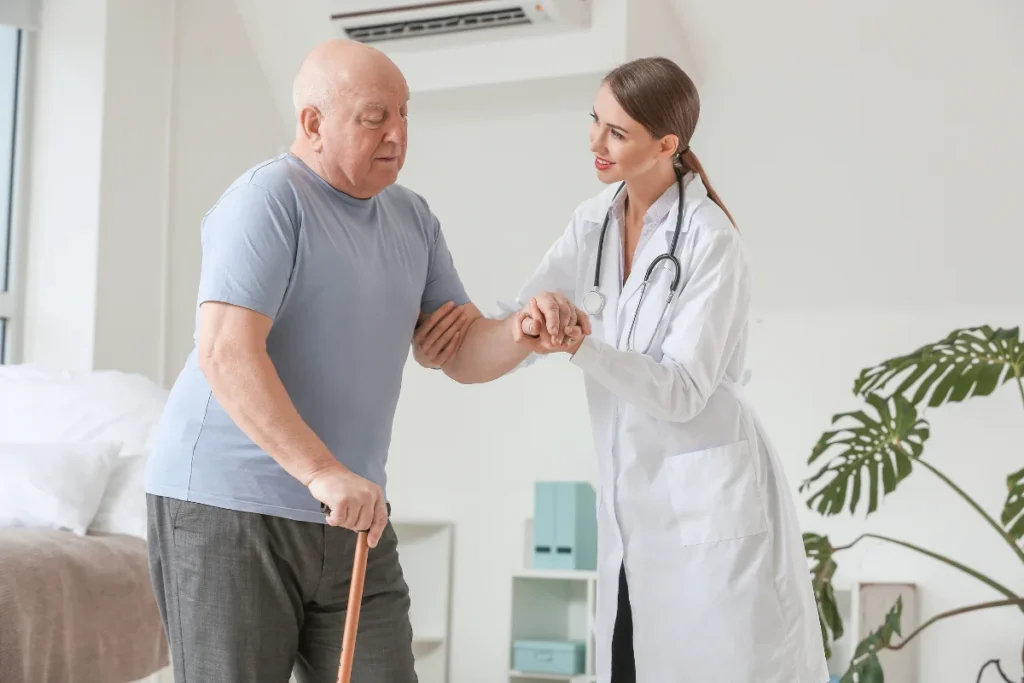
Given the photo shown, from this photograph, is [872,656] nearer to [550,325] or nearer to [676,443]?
[676,443]

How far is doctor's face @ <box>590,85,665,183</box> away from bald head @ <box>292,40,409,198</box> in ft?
1.69

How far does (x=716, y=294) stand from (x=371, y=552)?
Answer: 705 millimetres

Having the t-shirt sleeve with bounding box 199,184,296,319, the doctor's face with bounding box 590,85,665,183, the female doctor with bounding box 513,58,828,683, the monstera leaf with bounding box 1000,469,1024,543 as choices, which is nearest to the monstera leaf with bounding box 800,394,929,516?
the monstera leaf with bounding box 1000,469,1024,543

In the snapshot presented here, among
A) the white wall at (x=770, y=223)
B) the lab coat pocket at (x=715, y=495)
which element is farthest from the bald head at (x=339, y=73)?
the white wall at (x=770, y=223)

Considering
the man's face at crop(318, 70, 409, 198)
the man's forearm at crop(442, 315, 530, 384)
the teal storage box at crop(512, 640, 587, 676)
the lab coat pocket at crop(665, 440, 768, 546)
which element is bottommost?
the teal storage box at crop(512, 640, 587, 676)

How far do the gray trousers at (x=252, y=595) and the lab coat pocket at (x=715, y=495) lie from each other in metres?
0.56

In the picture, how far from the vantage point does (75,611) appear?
2488 millimetres

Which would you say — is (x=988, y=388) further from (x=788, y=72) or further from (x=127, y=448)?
(x=127, y=448)

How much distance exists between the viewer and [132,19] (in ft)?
12.8

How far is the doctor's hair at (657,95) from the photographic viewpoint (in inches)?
80.7

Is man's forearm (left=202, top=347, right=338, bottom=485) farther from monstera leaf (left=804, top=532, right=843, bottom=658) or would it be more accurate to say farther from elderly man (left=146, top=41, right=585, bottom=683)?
monstera leaf (left=804, top=532, right=843, bottom=658)

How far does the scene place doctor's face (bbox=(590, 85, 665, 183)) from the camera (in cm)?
206

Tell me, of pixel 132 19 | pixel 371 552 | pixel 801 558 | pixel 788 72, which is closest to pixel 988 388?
pixel 801 558

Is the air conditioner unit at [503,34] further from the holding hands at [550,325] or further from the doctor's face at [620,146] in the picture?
the holding hands at [550,325]
